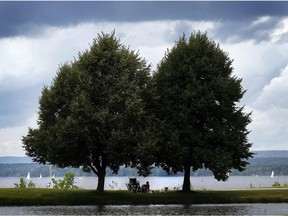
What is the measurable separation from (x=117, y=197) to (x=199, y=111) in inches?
575

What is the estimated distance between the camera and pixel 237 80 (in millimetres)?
74062

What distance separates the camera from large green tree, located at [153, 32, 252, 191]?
69.9 metres

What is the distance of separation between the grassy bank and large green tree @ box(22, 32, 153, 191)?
3826 millimetres

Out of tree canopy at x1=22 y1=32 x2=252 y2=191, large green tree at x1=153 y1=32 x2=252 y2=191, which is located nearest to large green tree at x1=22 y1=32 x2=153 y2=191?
tree canopy at x1=22 y1=32 x2=252 y2=191

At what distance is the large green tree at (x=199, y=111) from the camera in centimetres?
6994

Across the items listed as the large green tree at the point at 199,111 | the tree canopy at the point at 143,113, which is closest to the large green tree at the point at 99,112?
the tree canopy at the point at 143,113

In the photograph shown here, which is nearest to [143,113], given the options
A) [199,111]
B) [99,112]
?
[99,112]

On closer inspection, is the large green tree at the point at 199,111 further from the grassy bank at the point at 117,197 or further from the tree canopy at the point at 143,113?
the grassy bank at the point at 117,197

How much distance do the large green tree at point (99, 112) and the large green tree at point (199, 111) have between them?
278 centimetres

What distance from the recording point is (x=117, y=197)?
65.7 meters

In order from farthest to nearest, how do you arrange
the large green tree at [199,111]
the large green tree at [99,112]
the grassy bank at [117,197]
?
the large green tree at [199,111] < the large green tree at [99,112] < the grassy bank at [117,197]

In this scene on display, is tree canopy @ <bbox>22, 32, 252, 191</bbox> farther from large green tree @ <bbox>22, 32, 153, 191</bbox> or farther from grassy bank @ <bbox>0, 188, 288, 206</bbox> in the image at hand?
grassy bank @ <bbox>0, 188, 288, 206</bbox>

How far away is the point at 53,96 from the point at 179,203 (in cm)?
1926

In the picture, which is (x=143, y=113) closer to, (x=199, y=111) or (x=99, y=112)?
(x=99, y=112)
